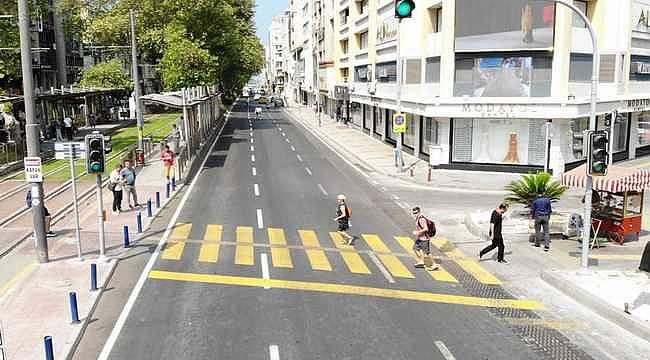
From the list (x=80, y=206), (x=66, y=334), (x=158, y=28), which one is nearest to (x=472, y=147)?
(x=80, y=206)

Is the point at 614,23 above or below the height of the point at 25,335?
above

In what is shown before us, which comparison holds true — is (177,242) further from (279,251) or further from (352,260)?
(352,260)

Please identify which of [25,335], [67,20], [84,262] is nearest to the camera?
[25,335]

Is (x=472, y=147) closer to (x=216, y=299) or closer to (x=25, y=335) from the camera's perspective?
(x=216, y=299)

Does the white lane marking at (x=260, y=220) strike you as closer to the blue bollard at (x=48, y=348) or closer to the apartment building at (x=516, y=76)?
the blue bollard at (x=48, y=348)

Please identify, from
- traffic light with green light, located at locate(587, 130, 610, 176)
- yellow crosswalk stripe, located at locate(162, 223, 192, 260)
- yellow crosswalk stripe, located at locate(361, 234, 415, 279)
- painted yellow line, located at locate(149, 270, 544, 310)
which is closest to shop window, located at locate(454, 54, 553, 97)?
yellow crosswalk stripe, located at locate(361, 234, 415, 279)

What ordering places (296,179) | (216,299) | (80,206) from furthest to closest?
(296,179), (80,206), (216,299)

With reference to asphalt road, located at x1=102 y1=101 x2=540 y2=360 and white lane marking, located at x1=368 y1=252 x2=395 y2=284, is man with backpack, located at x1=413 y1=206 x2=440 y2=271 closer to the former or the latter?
asphalt road, located at x1=102 y1=101 x2=540 y2=360

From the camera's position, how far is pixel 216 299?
14.3 metres

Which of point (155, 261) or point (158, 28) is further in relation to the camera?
point (158, 28)

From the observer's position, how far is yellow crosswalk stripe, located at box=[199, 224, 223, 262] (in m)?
17.9

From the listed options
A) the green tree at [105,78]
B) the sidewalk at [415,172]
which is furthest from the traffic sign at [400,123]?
the green tree at [105,78]

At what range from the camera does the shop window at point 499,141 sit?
114 ft

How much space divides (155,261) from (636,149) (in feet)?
125
